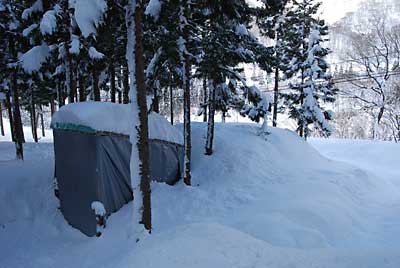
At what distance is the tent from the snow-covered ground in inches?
17.5

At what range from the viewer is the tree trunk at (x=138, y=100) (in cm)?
505

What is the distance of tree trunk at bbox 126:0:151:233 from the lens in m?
5.05

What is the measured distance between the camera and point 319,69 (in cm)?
1695

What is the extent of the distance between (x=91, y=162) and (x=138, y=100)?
2.97 meters

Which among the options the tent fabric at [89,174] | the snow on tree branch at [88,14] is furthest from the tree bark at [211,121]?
the snow on tree branch at [88,14]

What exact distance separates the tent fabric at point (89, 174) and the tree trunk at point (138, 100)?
7.58 feet

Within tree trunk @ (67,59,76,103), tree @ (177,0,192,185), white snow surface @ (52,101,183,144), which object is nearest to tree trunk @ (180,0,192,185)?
tree @ (177,0,192,185)

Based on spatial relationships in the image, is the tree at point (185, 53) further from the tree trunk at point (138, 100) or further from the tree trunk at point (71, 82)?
the tree trunk at point (71, 82)

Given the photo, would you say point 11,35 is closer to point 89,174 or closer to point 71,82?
point 71,82

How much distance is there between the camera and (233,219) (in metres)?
7.07

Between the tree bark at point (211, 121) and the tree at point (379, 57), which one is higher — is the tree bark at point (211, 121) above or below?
below

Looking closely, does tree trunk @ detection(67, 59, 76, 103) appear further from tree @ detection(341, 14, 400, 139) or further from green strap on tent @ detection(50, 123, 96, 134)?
tree @ detection(341, 14, 400, 139)

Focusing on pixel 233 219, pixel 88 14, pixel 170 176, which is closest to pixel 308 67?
pixel 170 176

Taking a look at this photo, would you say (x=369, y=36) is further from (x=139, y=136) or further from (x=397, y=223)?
(x=139, y=136)
